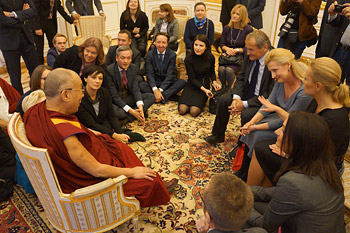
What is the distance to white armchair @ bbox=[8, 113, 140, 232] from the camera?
1.71m

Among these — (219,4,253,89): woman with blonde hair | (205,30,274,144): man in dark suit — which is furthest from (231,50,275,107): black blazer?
(219,4,253,89): woman with blonde hair

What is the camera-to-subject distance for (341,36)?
370 cm

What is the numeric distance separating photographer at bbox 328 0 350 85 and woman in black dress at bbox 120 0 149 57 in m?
3.32

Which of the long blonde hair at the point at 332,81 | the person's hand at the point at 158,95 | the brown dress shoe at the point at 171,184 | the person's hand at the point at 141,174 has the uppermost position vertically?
the long blonde hair at the point at 332,81

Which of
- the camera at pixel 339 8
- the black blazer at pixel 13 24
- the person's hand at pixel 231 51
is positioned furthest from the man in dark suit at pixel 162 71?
the camera at pixel 339 8

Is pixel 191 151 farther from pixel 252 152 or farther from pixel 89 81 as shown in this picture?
pixel 89 81

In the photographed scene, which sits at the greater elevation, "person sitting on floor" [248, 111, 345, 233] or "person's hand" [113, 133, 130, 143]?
"person sitting on floor" [248, 111, 345, 233]

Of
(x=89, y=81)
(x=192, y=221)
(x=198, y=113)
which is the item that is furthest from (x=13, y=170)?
(x=198, y=113)

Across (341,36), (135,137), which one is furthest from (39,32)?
(341,36)

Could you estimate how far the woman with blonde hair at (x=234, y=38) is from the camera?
4.49m

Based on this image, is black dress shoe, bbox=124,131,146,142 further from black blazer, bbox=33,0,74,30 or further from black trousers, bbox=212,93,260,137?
black blazer, bbox=33,0,74,30

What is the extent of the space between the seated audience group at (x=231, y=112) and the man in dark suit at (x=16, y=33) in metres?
0.04

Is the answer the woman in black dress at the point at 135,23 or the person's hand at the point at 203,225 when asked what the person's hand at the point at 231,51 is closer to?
the woman in black dress at the point at 135,23

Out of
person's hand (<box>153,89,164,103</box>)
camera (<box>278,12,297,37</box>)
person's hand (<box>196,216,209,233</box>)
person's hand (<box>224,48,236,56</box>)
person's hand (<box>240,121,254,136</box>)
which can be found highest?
camera (<box>278,12,297,37</box>)
